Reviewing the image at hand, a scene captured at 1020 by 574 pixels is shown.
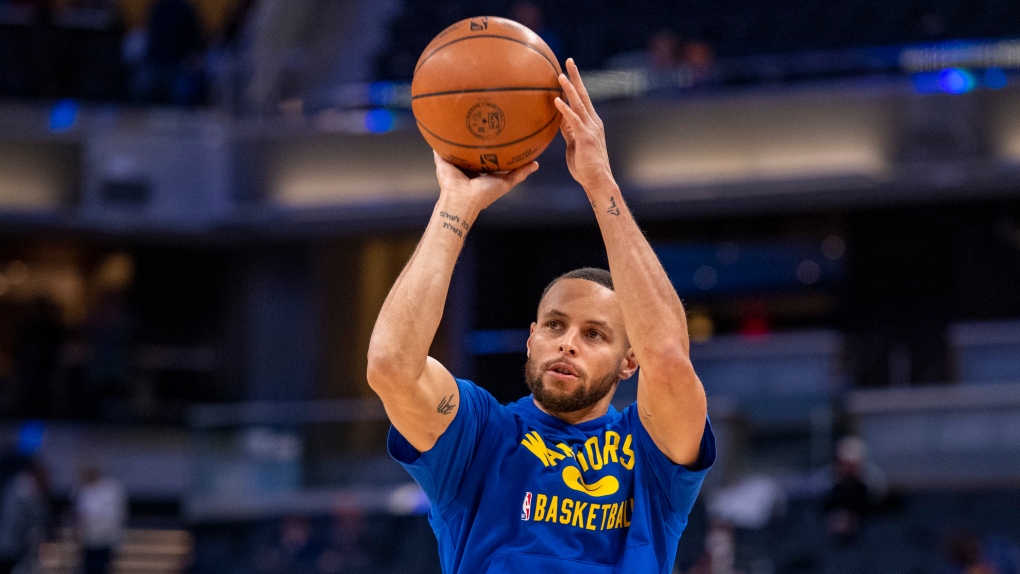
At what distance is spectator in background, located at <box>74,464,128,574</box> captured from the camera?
10.9 meters

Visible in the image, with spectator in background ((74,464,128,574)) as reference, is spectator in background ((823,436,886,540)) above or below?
above

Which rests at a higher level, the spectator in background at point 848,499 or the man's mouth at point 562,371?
the man's mouth at point 562,371

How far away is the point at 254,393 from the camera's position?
15.2 meters

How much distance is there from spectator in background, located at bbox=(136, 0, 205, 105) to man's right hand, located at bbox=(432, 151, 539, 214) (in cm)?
1138

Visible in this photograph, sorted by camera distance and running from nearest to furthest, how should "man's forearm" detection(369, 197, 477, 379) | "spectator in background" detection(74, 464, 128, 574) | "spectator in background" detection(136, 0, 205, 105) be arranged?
"man's forearm" detection(369, 197, 477, 379) → "spectator in background" detection(74, 464, 128, 574) → "spectator in background" detection(136, 0, 205, 105)

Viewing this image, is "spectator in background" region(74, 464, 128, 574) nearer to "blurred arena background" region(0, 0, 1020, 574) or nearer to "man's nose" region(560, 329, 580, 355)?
"blurred arena background" region(0, 0, 1020, 574)

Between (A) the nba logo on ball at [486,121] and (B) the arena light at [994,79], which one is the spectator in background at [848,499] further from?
(A) the nba logo on ball at [486,121]

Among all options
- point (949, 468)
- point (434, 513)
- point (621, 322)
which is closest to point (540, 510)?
point (434, 513)

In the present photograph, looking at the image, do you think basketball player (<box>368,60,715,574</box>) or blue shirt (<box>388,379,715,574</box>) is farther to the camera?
blue shirt (<box>388,379,715,574</box>)

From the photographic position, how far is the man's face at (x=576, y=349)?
316 centimetres

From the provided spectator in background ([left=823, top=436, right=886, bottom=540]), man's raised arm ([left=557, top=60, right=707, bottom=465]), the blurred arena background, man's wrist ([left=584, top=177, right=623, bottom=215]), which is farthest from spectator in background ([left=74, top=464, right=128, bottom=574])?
man's wrist ([left=584, top=177, right=623, bottom=215])

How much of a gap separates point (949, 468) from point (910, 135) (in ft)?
11.6

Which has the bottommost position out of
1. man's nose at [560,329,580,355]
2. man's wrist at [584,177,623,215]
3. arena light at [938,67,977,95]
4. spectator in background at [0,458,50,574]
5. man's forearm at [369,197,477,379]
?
spectator in background at [0,458,50,574]

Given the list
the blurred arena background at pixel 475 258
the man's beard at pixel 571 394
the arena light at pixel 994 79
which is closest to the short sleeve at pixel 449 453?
the man's beard at pixel 571 394
